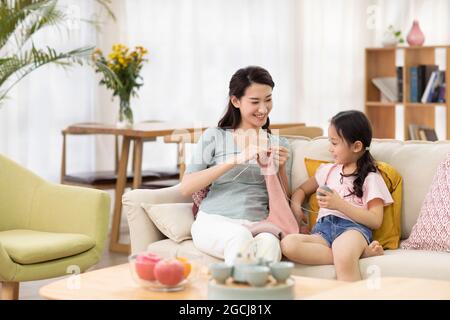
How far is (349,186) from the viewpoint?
10.9 feet

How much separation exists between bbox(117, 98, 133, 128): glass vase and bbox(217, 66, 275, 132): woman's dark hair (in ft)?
6.66

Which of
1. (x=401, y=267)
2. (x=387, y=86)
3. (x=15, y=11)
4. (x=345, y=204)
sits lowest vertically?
(x=401, y=267)

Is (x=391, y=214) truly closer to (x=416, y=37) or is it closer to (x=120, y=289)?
(x=120, y=289)

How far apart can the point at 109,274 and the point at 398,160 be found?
1.34m

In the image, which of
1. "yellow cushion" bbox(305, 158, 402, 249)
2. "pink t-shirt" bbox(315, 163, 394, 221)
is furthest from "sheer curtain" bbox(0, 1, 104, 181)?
"yellow cushion" bbox(305, 158, 402, 249)

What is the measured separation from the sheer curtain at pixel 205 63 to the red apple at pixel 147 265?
3349 mm

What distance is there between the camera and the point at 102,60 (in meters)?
5.55

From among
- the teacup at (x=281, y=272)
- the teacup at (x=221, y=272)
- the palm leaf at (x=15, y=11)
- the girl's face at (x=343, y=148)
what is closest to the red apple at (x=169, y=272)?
the teacup at (x=221, y=272)

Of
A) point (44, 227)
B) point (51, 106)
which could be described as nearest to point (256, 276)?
point (44, 227)

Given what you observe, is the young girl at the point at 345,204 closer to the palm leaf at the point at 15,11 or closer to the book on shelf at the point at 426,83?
the palm leaf at the point at 15,11

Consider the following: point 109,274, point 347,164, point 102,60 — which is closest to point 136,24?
point 102,60

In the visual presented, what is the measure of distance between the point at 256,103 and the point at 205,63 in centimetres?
339

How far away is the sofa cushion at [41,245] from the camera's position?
339 cm

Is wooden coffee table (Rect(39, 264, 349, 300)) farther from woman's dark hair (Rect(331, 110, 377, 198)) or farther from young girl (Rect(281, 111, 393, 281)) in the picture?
woman's dark hair (Rect(331, 110, 377, 198))
